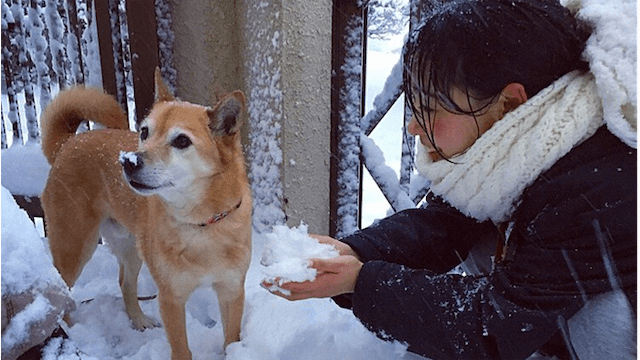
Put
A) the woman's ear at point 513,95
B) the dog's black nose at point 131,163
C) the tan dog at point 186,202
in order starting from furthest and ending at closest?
1. the tan dog at point 186,202
2. the dog's black nose at point 131,163
3. the woman's ear at point 513,95

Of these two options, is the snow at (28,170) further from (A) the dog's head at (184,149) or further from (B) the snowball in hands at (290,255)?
(B) the snowball in hands at (290,255)

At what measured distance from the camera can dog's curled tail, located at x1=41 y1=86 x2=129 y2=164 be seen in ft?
7.47

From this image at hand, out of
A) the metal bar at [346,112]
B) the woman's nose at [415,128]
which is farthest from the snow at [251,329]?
the metal bar at [346,112]

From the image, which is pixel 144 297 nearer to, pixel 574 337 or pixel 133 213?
pixel 133 213

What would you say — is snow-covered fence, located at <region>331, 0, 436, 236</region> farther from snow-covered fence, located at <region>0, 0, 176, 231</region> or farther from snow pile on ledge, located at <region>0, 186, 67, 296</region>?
snow pile on ledge, located at <region>0, 186, 67, 296</region>

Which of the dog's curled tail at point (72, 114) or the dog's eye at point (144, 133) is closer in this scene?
the dog's eye at point (144, 133)

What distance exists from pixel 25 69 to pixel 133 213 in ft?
4.52

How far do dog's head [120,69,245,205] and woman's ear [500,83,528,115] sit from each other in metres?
0.85

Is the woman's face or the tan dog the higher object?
the woman's face

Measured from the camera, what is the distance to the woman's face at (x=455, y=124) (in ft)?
3.99

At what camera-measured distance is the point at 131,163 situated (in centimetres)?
155

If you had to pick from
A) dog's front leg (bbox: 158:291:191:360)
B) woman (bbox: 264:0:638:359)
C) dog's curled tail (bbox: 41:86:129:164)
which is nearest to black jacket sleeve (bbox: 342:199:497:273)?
woman (bbox: 264:0:638:359)

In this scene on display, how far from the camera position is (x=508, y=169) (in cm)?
117

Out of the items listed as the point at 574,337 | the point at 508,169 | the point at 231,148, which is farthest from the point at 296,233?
the point at 574,337
